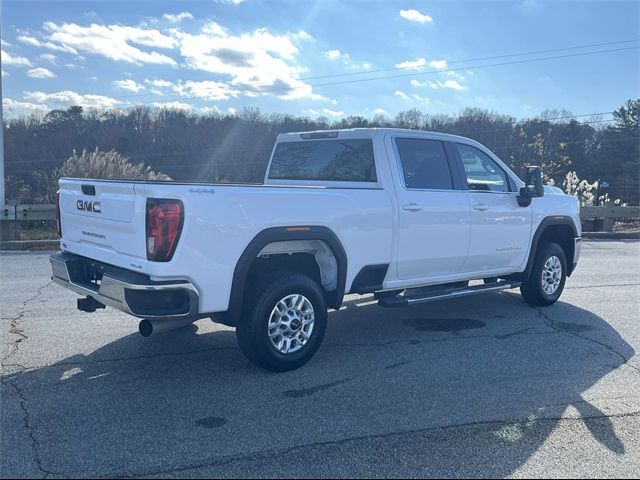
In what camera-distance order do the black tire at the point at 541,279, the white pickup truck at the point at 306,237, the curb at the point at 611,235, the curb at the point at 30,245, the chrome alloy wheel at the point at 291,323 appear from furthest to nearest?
the curb at the point at 611,235 → the curb at the point at 30,245 → the black tire at the point at 541,279 → the chrome alloy wheel at the point at 291,323 → the white pickup truck at the point at 306,237

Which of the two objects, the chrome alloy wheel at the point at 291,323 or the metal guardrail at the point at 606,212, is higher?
the metal guardrail at the point at 606,212

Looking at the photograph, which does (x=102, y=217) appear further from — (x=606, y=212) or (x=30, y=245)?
(x=606, y=212)

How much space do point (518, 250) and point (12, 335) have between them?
5811 millimetres

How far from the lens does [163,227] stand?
4273mm

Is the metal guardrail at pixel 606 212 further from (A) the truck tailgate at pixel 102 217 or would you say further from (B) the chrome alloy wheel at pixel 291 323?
(A) the truck tailgate at pixel 102 217

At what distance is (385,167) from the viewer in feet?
19.4

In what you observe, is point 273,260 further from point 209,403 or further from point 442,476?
point 442,476

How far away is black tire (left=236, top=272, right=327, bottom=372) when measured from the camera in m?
4.80

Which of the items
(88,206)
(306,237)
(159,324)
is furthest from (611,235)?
(88,206)

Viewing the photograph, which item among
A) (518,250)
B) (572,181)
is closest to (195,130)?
(572,181)

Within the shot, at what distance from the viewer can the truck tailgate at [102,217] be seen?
4430 millimetres

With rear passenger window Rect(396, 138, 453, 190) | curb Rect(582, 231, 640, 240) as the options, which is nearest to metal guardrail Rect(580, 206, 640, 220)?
curb Rect(582, 231, 640, 240)

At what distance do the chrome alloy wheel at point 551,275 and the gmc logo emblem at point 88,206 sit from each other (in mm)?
5506

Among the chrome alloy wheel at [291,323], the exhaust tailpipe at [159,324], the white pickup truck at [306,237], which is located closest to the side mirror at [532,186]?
the white pickup truck at [306,237]
